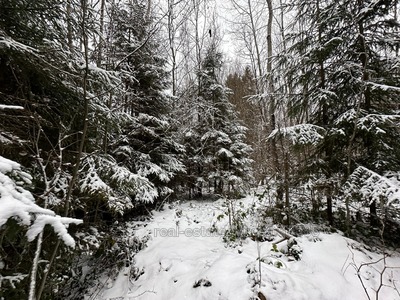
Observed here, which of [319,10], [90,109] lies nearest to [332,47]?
[319,10]

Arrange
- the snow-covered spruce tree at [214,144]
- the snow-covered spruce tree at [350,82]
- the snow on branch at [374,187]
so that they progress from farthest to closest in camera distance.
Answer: the snow-covered spruce tree at [214,144], the snow-covered spruce tree at [350,82], the snow on branch at [374,187]

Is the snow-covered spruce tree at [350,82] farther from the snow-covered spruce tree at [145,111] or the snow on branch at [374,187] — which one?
the snow-covered spruce tree at [145,111]

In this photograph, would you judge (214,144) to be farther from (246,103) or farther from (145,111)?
(246,103)

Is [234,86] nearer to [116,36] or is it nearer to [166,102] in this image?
[166,102]

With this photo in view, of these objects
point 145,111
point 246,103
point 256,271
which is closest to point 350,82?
point 256,271

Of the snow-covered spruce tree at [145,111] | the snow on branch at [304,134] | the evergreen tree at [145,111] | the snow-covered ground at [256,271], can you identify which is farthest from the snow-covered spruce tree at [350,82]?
the snow-covered spruce tree at [145,111]

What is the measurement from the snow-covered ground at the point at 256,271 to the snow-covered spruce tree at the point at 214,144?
→ 13.9 feet

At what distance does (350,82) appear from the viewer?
4.40 meters

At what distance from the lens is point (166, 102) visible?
7.03 metres

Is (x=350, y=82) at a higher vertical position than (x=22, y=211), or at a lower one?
higher

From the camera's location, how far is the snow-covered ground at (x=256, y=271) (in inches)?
99.6

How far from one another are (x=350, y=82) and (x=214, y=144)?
17.4ft

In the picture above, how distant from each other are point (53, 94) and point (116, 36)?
404 cm

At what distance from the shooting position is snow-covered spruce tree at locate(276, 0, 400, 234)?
3.73m
